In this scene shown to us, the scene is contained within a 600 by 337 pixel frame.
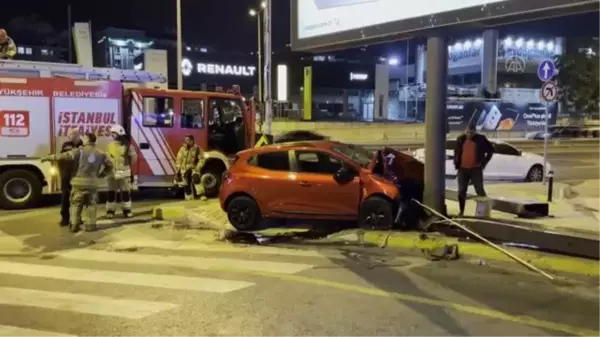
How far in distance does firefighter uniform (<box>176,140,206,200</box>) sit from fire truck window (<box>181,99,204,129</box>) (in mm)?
796

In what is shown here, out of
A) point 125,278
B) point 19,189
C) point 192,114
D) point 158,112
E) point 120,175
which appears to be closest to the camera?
point 125,278

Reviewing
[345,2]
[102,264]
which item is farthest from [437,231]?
[102,264]

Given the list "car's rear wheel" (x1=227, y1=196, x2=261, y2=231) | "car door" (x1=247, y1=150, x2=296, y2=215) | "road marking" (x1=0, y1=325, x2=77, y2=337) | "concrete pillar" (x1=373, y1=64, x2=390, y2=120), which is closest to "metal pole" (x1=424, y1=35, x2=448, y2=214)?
"car door" (x1=247, y1=150, x2=296, y2=215)

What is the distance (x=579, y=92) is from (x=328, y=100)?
2537 cm

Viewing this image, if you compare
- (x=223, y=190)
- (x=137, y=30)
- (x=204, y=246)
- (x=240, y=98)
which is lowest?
(x=204, y=246)

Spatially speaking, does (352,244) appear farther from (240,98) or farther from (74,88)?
(74,88)

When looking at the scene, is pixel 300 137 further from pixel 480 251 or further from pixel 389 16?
pixel 480 251

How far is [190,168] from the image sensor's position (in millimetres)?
14805

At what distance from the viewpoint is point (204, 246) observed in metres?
10.3

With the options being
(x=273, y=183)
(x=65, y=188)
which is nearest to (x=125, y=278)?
(x=273, y=183)

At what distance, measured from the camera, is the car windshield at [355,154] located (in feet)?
36.2

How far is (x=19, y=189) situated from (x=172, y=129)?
360 cm

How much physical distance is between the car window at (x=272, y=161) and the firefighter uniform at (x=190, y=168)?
12.0 ft

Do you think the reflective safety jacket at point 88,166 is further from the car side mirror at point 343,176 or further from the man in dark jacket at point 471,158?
the man in dark jacket at point 471,158
